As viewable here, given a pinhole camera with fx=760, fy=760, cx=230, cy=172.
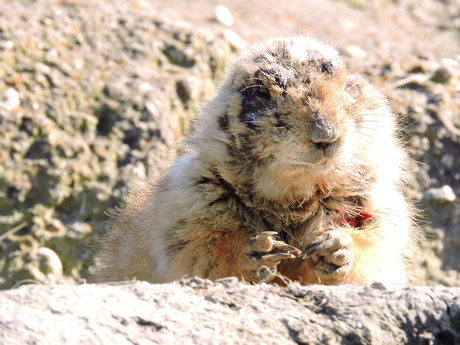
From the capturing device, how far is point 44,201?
6230mm

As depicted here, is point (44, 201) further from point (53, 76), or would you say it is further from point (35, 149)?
point (53, 76)

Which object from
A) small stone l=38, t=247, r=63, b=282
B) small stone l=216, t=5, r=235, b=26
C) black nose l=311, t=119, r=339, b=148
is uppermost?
small stone l=216, t=5, r=235, b=26

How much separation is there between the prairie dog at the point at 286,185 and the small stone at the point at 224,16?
3.98m

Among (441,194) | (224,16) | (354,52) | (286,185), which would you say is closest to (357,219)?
(286,185)

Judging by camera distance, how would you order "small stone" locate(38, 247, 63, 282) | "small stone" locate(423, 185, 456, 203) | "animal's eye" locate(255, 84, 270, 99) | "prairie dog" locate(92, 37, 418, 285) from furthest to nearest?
"small stone" locate(423, 185, 456, 203), "small stone" locate(38, 247, 63, 282), "animal's eye" locate(255, 84, 270, 99), "prairie dog" locate(92, 37, 418, 285)

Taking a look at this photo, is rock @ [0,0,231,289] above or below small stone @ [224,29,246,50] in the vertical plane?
below

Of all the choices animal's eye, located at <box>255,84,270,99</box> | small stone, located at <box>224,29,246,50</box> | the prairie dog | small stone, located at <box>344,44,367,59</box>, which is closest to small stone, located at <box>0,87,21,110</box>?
small stone, located at <box>224,29,246,50</box>

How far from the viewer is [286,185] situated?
4031 mm

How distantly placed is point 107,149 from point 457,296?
413 cm

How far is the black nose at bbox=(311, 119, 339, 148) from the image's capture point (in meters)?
3.64

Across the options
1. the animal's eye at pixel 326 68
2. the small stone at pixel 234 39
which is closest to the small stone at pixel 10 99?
the small stone at pixel 234 39

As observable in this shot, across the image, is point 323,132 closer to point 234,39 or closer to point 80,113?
point 80,113

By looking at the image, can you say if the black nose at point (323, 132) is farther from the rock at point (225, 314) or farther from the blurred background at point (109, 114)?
the blurred background at point (109, 114)

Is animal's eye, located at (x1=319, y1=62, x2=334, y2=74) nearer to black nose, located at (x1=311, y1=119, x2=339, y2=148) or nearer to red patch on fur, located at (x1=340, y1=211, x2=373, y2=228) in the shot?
black nose, located at (x1=311, y1=119, x2=339, y2=148)
